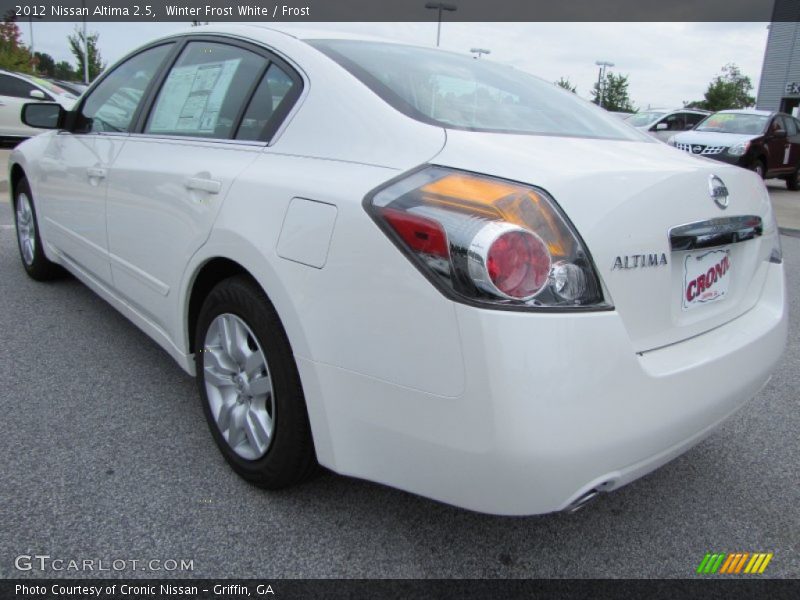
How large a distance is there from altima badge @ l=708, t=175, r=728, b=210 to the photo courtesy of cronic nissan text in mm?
15

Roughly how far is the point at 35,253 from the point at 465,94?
340 centimetres

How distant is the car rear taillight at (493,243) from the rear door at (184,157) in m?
0.78

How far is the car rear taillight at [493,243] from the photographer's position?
1.40 meters

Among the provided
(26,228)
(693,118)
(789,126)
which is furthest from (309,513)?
(693,118)

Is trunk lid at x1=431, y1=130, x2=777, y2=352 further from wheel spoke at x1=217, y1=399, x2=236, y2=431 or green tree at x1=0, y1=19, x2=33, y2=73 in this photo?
green tree at x1=0, y1=19, x2=33, y2=73

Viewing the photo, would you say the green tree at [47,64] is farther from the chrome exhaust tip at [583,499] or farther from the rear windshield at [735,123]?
the chrome exhaust tip at [583,499]

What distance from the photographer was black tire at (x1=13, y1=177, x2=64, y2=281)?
163 inches

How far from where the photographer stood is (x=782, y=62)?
98.4 feet

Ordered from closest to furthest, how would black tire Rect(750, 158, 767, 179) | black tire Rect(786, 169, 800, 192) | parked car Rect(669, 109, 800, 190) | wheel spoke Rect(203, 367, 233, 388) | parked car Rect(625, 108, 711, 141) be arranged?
wheel spoke Rect(203, 367, 233, 388), parked car Rect(669, 109, 800, 190), black tire Rect(750, 158, 767, 179), black tire Rect(786, 169, 800, 192), parked car Rect(625, 108, 711, 141)

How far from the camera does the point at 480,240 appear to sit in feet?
4.61

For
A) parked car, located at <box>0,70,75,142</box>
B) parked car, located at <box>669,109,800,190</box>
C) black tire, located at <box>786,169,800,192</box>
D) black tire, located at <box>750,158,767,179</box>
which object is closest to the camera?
parked car, located at <box>669,109,800,190</box>

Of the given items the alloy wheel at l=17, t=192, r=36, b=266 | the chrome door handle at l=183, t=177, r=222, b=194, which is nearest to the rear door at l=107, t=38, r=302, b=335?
the chrome door handle at l=183, t=177, r=222, b=194

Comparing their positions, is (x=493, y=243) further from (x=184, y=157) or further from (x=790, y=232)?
(x=790, y=232)

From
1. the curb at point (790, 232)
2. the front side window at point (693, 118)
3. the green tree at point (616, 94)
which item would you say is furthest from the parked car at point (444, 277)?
the green tree at point (616, 94)
